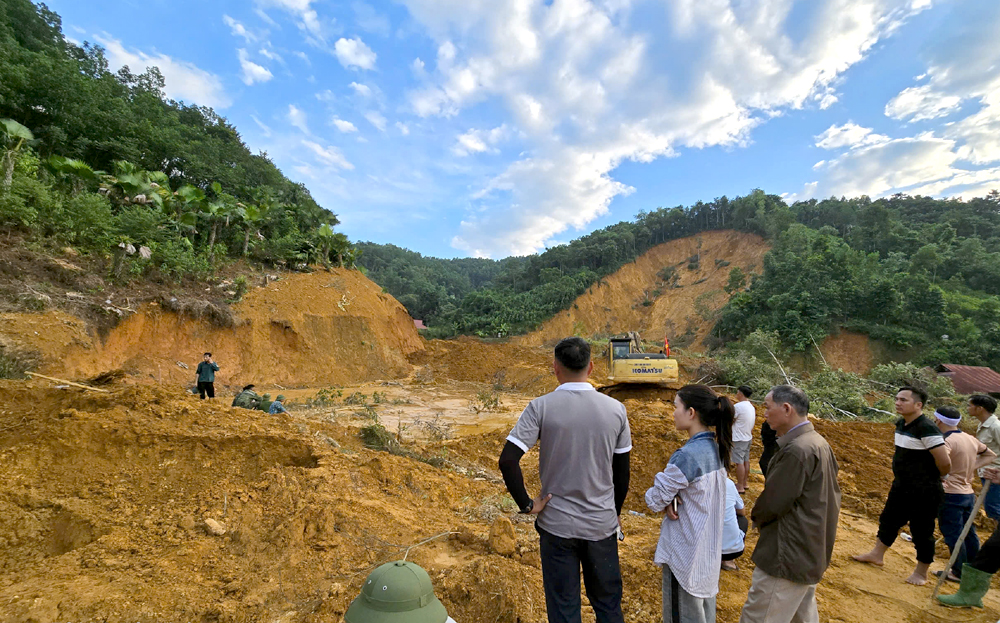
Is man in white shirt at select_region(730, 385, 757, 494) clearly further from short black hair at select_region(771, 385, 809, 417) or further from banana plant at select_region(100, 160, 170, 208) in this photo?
banana plant at select_region(100, 160, 170, 208)

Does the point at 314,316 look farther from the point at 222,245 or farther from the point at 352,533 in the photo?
the point at 352,533

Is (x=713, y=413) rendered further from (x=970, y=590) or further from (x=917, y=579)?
(x=917, y=579)

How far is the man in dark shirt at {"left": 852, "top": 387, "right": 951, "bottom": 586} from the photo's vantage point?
330 centimetres

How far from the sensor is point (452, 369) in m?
20.3

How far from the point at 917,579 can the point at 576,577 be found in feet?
11.8

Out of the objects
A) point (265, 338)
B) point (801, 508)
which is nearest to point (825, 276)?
→ point (801, 508)

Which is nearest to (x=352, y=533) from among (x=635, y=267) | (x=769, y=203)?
(x=635, y=267)

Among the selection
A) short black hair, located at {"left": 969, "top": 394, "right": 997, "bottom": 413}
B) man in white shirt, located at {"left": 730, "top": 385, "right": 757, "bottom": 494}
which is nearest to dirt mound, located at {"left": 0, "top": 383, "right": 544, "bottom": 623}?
man in white shirt, located at {"left": 730, "top": 385, "right": 757, "bottom": 494}

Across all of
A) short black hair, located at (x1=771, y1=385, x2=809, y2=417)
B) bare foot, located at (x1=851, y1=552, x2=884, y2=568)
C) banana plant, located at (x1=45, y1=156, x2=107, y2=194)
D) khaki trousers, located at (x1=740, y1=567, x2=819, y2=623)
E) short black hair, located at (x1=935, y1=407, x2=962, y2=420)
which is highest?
banana plant, located at (x1=45, y1=156, x2=107, y2=194)

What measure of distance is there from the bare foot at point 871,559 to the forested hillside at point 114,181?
16.0 metres

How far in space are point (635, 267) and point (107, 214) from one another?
137 feet

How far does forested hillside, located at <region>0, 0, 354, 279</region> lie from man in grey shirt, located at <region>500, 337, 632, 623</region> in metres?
13.8

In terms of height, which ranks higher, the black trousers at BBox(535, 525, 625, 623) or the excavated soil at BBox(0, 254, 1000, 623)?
the black trousers at BBox(535, 525, 625, 623)

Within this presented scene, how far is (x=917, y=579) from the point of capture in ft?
11.5
